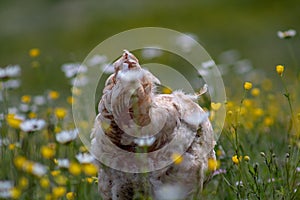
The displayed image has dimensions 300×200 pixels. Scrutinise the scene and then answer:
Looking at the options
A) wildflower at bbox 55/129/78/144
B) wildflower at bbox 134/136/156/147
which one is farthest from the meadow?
wildflower at bbox 134/136/156/147

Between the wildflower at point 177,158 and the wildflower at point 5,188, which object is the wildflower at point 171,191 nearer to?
the wildflower at point 177,158

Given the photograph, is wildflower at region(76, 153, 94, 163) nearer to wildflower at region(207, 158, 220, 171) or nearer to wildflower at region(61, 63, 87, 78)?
wildflower at region(207, 158, 220, 171)

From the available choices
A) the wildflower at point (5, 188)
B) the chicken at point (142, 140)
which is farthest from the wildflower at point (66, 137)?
the chicken at point (142, 140)

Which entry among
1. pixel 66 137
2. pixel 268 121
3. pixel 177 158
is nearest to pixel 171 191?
pixel 177 158

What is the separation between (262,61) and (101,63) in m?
7.98

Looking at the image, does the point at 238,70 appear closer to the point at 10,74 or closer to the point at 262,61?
the point at 10,74

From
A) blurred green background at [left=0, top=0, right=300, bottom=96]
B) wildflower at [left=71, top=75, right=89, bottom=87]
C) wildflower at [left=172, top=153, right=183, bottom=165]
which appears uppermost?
blurred green background at [left=0, top=0, right=300, bottom=96]

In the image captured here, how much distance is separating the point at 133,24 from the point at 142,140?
15.4 m

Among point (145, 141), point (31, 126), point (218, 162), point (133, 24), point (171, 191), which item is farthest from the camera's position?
point (133, 24)

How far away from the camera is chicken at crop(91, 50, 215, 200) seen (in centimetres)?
296

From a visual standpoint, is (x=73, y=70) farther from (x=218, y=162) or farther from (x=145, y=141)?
(x=145, y=141)

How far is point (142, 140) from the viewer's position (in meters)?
2.92

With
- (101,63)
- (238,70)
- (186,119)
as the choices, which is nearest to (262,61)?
(238,70)

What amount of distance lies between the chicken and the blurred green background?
9877mm
